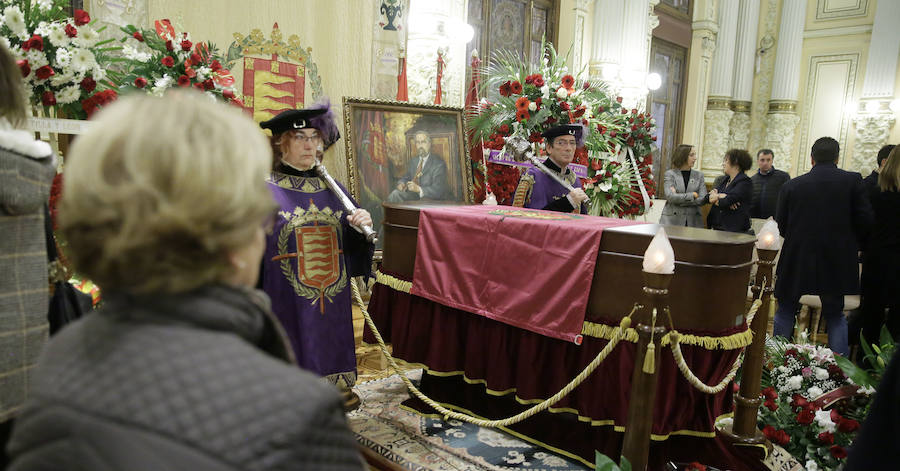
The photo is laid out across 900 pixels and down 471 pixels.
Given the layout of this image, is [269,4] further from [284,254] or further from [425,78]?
[284,254]

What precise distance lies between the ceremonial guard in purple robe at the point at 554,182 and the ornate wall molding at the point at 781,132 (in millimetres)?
9933

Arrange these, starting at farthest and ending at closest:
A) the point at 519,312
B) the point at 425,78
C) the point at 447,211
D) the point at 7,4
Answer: the point at 425,78 < the point at 447,211 < the point at 519,312 < the point at 7,4

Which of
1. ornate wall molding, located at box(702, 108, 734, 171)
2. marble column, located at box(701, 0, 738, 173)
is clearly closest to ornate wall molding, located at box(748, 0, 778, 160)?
marble column, located at box(701, 0, 738, 173)

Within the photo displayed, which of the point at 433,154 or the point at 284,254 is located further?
the point at 433,154

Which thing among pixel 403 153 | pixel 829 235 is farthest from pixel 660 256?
pixel 403 153

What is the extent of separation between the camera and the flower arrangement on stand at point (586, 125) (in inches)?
199

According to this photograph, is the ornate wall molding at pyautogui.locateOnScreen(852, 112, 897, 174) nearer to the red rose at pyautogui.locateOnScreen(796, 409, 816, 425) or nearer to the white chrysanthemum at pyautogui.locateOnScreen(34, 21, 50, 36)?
the red rose at pyautogui.locateOnScreen(796, 409, 816, 425)

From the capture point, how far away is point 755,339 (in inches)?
123

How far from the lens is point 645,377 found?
2438 millimetres

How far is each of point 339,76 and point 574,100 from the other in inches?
79.9

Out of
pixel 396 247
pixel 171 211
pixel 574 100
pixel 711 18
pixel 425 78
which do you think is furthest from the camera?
pixel 711 18

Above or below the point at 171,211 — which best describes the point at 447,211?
below

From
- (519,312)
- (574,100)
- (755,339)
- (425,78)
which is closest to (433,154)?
(425,78)

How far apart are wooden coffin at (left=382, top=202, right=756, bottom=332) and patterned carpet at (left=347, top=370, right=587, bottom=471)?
2.62 ft
